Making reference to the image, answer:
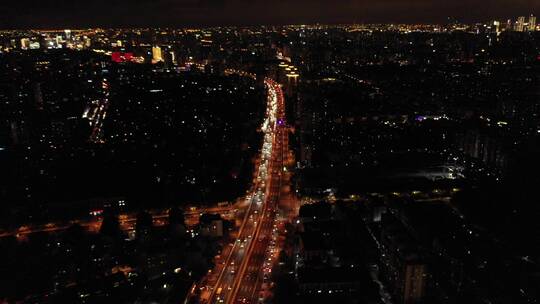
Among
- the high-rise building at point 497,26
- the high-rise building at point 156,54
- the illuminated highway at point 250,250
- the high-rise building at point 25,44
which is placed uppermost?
the high-rise building at point 497,26

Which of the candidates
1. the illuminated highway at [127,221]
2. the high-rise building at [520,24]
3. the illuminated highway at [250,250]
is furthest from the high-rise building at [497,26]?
the illuminated highway at [127,221]

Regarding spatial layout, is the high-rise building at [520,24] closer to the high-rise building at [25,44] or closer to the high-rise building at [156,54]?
the high-rise building at [156,54]

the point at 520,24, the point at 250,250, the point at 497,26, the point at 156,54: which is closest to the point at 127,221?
the point at 250,250

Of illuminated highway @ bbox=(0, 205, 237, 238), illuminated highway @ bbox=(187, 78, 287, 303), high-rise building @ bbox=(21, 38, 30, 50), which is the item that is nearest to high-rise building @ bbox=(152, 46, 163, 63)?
high-rise building @ bbox=(21, 38, 30, 50)

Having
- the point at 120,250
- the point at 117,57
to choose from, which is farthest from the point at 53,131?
the point at 117,57

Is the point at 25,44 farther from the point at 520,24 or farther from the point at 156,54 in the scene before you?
the point at 520,24

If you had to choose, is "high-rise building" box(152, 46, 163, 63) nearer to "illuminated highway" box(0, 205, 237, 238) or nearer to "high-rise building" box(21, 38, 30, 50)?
"high-rise building" box(21, 38, 30, 50)

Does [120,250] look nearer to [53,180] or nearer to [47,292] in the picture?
[47,292]

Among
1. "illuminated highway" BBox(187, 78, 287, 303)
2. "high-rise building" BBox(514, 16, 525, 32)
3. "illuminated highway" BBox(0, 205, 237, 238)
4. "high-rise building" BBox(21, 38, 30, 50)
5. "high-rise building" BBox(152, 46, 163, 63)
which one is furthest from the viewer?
"high-rise building" BBox(514, 16, 525, 32)
